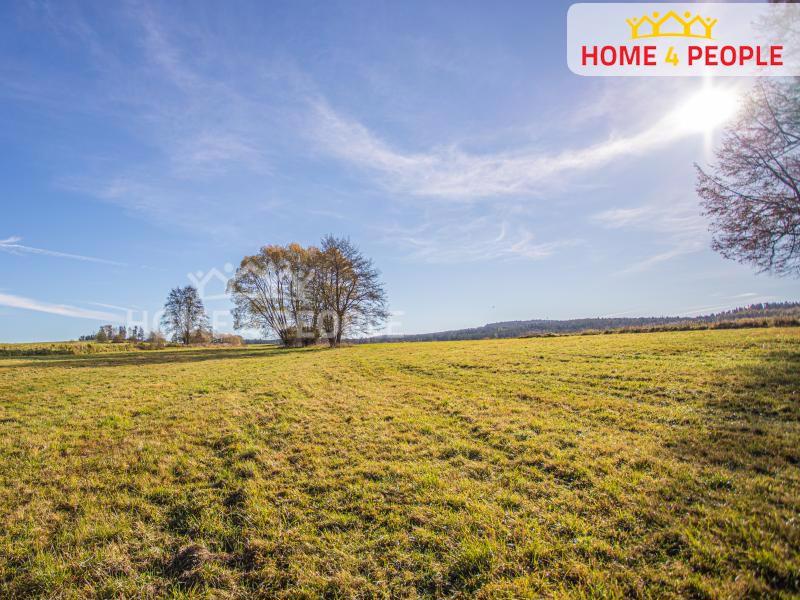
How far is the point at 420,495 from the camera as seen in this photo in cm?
526

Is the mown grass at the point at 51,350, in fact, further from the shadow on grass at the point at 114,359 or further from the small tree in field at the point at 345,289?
the small tree in field at the point at 345,289

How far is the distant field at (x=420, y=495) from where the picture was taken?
369 cm

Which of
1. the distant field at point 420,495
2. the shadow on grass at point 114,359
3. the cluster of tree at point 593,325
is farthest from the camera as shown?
the cluster of tree at point 593,325

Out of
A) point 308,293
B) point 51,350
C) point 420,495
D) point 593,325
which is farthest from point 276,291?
point 593,325

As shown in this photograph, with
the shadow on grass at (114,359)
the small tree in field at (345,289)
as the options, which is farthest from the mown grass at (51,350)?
the small tree in field at (345,289)

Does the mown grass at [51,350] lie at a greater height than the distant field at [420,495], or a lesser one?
greater

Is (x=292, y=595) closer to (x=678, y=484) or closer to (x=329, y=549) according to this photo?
(x=329, y=549)

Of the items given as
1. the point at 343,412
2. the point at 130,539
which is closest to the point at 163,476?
the point at 130,539

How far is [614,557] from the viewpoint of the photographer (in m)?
3.77

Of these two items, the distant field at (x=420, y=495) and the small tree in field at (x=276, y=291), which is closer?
the distant field at (x=420, y=495)

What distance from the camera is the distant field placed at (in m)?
3.69

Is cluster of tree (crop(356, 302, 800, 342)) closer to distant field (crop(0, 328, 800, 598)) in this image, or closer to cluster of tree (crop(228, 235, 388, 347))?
cluster of tree (crop(228, 235, 388, 347))

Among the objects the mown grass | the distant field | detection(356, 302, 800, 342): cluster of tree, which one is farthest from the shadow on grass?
detection(356, 302, 800, 342): cluster of tree

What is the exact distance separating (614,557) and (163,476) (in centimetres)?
737
